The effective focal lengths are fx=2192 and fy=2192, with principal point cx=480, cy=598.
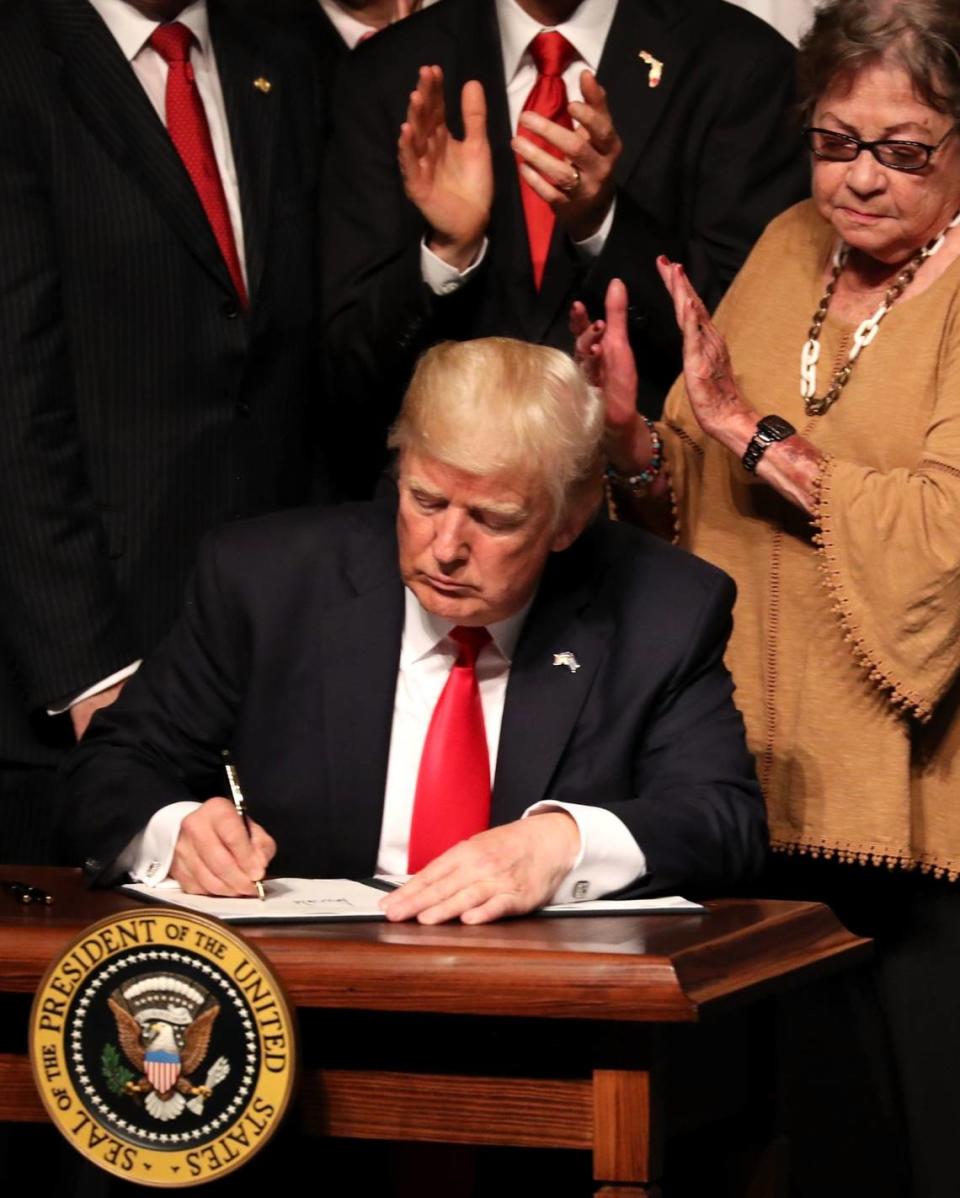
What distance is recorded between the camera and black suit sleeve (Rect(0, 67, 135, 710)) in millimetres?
3184

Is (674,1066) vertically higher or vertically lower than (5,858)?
higher

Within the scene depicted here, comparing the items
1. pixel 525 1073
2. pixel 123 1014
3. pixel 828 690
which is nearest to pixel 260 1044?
pixel 123 1014

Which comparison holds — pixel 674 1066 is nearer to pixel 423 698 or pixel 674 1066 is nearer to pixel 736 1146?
pixel 736 1146

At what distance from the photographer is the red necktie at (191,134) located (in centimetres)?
338

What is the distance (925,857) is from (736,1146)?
2.27 ft

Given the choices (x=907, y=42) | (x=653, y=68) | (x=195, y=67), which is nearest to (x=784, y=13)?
(x=653, y=68)

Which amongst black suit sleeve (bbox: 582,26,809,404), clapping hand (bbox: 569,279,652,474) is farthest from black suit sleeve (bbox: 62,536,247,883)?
black suit sleeve (bbox: 582,26,809,404)

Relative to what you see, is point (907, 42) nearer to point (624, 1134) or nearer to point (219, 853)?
point (219, 853)

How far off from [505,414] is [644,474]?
1.89ft

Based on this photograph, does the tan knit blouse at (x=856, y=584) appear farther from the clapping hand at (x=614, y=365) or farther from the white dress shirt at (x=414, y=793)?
the white dress shirt at (x=414, y=793)

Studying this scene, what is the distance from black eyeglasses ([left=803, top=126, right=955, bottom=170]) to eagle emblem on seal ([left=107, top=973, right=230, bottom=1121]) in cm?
157

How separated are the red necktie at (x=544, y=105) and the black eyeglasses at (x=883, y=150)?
20.4 inches

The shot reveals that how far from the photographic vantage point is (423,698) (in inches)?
114

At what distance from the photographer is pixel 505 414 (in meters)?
2.73
